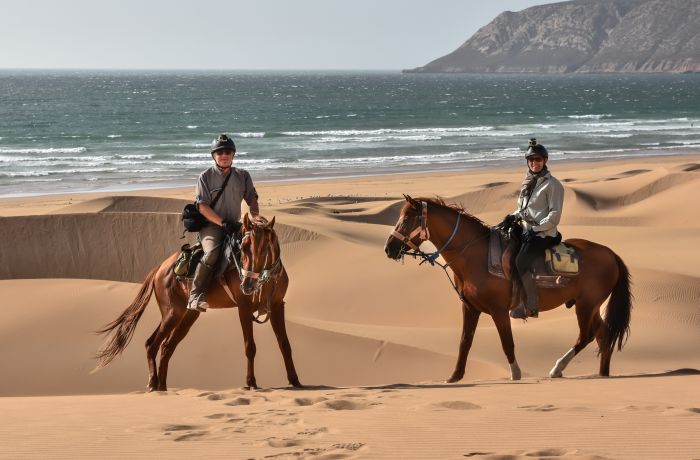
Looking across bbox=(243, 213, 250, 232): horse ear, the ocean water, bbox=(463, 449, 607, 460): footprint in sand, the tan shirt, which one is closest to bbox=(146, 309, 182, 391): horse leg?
the tan shirt

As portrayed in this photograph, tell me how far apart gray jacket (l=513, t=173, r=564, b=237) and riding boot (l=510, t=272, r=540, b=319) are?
17.5 inches

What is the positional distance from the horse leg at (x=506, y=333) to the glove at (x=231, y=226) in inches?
101

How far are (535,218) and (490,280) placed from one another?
0.73m

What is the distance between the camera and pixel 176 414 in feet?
26.6

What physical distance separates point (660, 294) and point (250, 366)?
729 cm

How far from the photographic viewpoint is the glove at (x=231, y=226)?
31.6ft

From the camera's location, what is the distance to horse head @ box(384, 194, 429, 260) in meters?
9.73

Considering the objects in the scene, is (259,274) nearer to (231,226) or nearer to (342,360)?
(231,226)

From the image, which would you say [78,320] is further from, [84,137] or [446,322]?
[84,137]

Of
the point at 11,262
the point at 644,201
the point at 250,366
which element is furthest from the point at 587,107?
the point at 250,366

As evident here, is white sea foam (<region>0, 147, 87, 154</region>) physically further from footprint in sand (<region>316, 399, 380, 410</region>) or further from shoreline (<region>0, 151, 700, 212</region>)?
footprint in sand (<region>316, 399, 380, 410</region>)

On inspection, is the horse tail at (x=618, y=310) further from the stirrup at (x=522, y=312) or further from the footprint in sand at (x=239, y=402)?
the footprint in sand at (x=239, y=402)

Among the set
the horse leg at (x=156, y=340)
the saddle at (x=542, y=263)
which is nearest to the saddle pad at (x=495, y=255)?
the saddle at (x=542, y=263)

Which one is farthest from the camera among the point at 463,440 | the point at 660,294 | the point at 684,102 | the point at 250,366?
the point at 684,102
